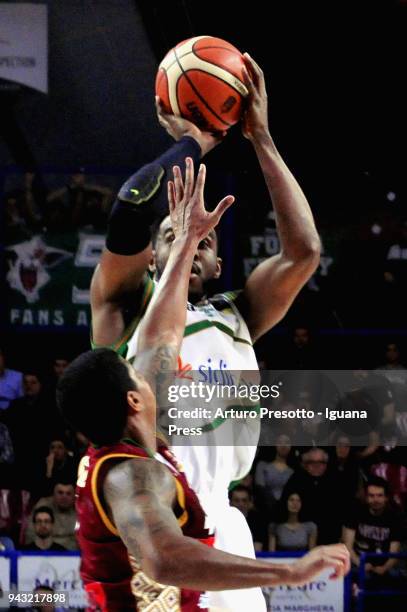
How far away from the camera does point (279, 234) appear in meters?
3.96

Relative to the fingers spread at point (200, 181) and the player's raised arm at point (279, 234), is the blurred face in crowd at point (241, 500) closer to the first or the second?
the player's raised arm at point (279, 234)

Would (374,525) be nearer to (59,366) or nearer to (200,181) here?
(59,366)

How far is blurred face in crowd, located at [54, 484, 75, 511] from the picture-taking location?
23.6ft

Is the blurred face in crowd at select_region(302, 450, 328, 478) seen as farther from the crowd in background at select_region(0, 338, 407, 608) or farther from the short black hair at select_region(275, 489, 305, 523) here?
the short black hair at select_region(275, 489, 305, 523)

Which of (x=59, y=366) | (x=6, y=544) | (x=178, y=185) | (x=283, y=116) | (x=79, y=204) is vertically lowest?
(x=6, y=544)

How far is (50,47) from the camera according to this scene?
965 cm

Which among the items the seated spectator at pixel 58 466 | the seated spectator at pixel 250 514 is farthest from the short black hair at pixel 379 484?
the seated spectator at pixel 58 466

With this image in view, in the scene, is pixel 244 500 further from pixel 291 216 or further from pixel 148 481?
pixel 148 481

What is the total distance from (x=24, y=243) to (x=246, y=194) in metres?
1.74

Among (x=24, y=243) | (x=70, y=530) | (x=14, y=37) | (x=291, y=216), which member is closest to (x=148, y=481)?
(x=291, y=216)

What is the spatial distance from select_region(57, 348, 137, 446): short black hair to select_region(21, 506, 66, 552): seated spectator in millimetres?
4410

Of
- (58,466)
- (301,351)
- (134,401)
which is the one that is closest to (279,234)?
(134,401)

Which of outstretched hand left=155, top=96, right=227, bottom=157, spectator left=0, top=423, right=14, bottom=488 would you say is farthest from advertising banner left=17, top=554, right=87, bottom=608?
outstretched hand left=155, top=96, right=227, bottom=157

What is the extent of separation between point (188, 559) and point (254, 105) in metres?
2.04
